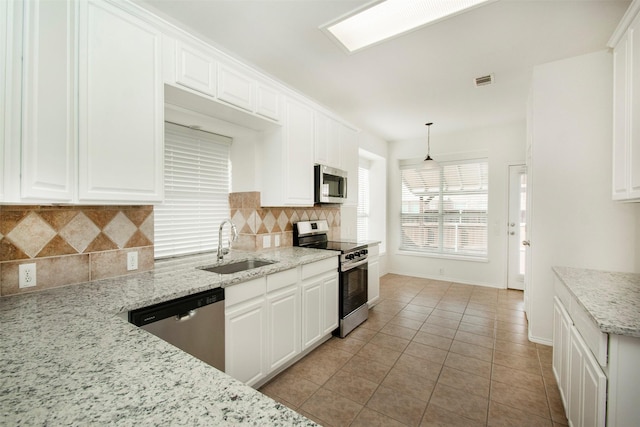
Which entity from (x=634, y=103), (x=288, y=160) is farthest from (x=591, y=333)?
(x=288, y=160)

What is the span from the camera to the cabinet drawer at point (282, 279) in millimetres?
2115

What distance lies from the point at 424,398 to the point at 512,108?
3.79 meters

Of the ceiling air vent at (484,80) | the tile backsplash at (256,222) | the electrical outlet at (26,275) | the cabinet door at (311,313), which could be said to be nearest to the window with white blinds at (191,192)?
the tile backsplash at (256,222)

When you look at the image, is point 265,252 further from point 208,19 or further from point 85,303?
point 208,19

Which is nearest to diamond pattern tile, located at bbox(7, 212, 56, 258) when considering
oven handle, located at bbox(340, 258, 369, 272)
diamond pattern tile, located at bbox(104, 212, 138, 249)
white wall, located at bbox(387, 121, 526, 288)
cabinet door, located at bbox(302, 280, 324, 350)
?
diamond pattern tile, located at bbox(104, 212, 138, 249)

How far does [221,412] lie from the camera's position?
63 centimetres

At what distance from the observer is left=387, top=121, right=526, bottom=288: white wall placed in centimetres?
455

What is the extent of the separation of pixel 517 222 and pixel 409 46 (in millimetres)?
3730

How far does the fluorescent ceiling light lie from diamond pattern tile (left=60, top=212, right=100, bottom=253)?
2.06 meters

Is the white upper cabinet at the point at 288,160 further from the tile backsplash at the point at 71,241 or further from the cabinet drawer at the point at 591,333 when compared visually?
the cabinet drawer at the point at 591,333

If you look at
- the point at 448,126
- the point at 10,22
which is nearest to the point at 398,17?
the point at 10,22

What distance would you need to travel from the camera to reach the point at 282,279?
222 centimetres

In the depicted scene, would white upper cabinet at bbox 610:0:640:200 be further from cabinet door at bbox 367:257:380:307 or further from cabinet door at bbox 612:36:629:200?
cabinet door at bbox 367:257:380:307

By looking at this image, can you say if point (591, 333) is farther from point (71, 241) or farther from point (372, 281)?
point (71, 241)
